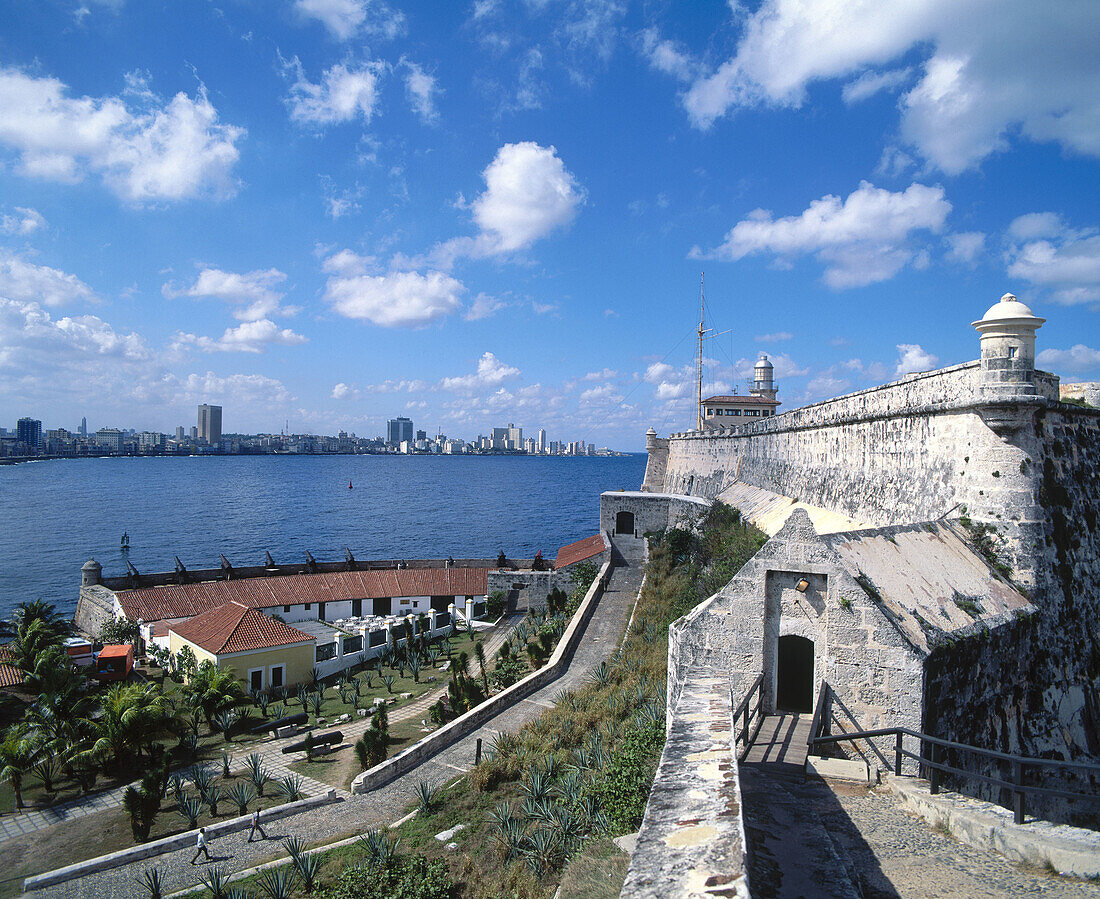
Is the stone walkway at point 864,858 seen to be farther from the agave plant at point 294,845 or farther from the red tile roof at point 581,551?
the red tile roof at point 581,551

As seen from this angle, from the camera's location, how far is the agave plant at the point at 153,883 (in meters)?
11.8

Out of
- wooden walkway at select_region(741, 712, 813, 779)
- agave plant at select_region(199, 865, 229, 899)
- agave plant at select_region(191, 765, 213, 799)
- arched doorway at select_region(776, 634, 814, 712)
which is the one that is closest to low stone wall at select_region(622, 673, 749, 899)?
wooden walkway at select_region(741, 712, 813, 779)

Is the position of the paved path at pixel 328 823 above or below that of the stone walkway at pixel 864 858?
below

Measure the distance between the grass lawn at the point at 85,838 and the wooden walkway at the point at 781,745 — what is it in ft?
41.2

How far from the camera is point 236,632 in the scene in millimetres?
26641

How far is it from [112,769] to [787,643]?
834 inches

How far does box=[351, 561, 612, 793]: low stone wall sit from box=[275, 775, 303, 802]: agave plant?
1.75 metres

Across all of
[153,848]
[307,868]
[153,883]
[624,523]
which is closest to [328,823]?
[307,868]

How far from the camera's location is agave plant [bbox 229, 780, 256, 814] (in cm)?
1559

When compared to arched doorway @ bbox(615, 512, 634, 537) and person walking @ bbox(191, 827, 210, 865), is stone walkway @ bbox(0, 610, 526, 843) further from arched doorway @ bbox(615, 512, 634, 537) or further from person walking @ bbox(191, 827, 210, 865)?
arched doorway @ bbox(615, 512, 634, 537)

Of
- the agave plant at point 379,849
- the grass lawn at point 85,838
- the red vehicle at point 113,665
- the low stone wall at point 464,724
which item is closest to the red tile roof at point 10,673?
the red vehicle at point 113,665

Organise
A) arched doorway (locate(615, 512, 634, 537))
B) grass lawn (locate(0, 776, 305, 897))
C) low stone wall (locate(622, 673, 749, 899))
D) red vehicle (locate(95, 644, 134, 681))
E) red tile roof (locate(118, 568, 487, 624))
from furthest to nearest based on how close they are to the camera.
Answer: red tile roof (locate(118, 568, 487, 624)), arched doorway (locate(615, 512, 634, 537)), red vehicle (locate(95, 644, 134, 681)), grass lawn (locate(0, 776, 305, 897)), low stone wall (locate(622, 673, 749, 899))

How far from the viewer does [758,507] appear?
23312 millimetres

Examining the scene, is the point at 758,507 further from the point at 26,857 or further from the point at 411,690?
the point at 26,857
